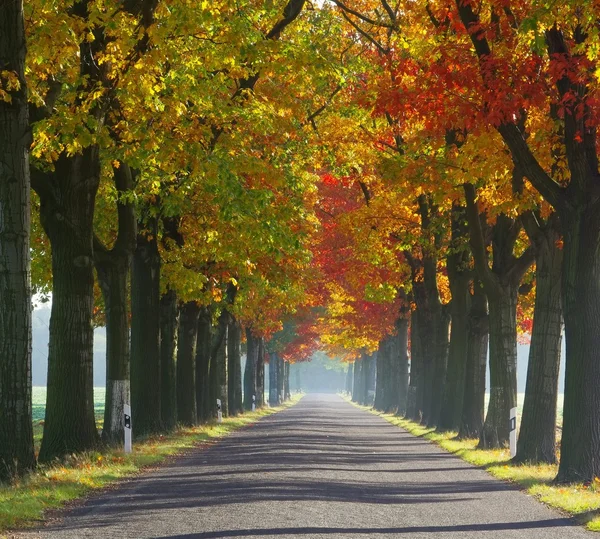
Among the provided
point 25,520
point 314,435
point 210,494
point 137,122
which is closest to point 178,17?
point 137,122

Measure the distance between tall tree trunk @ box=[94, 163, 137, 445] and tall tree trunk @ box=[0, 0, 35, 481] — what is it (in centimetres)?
659

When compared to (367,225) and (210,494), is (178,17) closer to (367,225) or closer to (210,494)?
(210,494)

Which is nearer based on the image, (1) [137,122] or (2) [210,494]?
(2) [210,494]

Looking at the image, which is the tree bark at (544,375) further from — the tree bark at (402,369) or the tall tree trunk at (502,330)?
the tree bark at (402,369)

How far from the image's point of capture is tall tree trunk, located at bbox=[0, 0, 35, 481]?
14.6 metres

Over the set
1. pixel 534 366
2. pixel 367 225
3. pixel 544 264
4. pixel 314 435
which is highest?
pixel 367 225

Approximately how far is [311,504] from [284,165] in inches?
512

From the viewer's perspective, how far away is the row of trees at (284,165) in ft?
51.5

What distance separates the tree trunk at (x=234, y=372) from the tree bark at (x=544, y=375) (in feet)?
97.7

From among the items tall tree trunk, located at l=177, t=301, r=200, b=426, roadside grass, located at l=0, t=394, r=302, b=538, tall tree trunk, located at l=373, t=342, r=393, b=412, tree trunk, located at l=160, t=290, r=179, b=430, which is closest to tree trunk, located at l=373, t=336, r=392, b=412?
tall tree trunk, located at l=373, t=342, r=393, b=412

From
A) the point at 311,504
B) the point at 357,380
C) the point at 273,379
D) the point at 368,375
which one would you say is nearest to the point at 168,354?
the point at 311,504

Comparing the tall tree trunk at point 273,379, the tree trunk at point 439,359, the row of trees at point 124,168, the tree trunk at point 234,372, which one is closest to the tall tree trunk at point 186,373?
the row of trees at point 124,168

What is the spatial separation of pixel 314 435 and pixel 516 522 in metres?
19.5

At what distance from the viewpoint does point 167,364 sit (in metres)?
29.4
